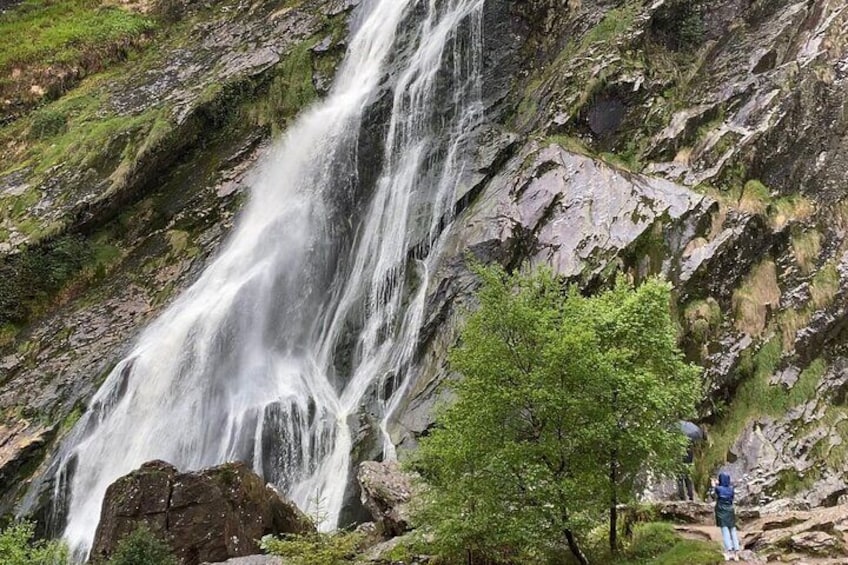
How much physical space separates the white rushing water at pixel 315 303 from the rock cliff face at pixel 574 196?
1047 millimetres

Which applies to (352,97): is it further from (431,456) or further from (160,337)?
(431,456)

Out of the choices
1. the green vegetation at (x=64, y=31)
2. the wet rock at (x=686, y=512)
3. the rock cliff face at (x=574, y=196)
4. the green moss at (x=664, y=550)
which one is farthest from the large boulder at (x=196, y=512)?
the green vegetation at (x=64, y=31)

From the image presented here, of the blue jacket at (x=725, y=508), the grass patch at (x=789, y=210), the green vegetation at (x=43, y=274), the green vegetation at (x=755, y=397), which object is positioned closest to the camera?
the blue jacket at (x=725, y=508)

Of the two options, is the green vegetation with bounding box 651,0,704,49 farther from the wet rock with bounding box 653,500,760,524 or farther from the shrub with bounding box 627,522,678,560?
the shrub with bounding box 627,522,678,560

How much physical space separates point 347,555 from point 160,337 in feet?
43.5

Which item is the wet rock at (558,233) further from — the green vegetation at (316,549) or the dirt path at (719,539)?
the dirt path at (719,539)

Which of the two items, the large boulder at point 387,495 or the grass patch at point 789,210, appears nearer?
the large boulder at point 387,495

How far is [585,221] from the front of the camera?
1905 cm

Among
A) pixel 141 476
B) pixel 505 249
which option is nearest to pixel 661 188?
pixel 505 249

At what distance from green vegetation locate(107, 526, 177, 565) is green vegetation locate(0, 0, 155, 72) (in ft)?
97.9

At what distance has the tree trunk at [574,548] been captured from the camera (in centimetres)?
945

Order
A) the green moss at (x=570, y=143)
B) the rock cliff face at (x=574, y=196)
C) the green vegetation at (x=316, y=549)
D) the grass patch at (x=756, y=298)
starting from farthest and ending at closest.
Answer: the green moss at (x=570, y=143)
the grass patch at (x=756, y=298)
the rock cliff face at (x=574, y=196)
the green vegetation at (x=316, y=549)

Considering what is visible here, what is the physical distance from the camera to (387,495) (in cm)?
1403

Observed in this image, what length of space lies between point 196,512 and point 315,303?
31.0ft
